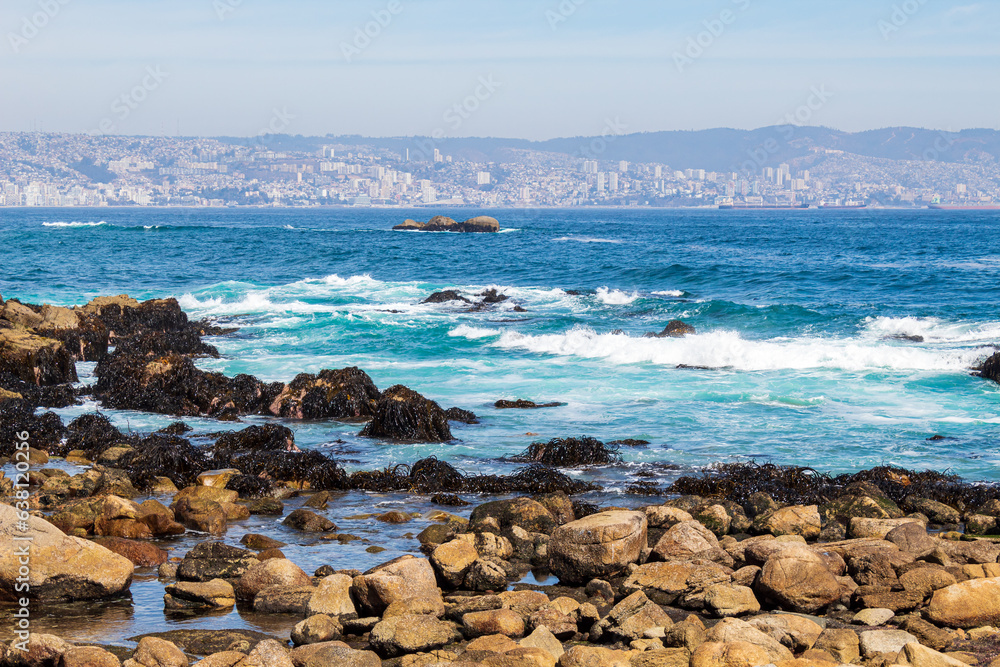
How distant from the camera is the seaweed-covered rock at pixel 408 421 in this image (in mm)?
14010

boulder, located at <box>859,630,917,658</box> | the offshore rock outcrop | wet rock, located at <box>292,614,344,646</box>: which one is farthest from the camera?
the offshore rock outcrop

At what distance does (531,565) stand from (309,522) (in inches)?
100

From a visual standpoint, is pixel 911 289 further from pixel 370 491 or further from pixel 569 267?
pixel 370 491

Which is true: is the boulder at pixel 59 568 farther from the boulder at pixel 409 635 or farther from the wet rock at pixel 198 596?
the boulder at pixel 409 635

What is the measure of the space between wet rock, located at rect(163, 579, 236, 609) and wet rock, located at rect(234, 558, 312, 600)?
12 cm

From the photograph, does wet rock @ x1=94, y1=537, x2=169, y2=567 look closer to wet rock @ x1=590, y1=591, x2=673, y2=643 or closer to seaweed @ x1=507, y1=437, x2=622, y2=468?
wet rock @ x1=590, y1=591, x2=673, y2=643

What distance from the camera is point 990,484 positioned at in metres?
11.4

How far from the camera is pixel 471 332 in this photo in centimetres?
2619

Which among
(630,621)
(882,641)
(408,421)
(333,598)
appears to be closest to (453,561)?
(333,598)

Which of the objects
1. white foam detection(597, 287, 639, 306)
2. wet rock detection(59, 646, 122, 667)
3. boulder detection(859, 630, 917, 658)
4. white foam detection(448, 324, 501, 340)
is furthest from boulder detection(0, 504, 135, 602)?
white foam detection(597, 287, 639, 306)

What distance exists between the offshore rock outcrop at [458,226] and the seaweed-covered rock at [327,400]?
7724 cm

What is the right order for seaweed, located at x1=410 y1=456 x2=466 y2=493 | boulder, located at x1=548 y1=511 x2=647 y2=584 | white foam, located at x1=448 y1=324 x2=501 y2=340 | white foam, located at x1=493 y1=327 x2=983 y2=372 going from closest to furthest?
boulder, located at x1=548 y1=511 x2=647 y2=584, seaweed, located at x1=410 y1=456 x2=466 y2=493, white foam, located at x1=493 y1=327 x2=983 y2=372, white foam, located at x1=448 y1=324 x2=501 y2=340

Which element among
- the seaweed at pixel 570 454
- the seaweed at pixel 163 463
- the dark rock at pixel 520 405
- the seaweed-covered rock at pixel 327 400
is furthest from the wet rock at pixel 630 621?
the dark rock at pixel 520 405

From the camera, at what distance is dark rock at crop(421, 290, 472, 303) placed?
34531 millimetres
